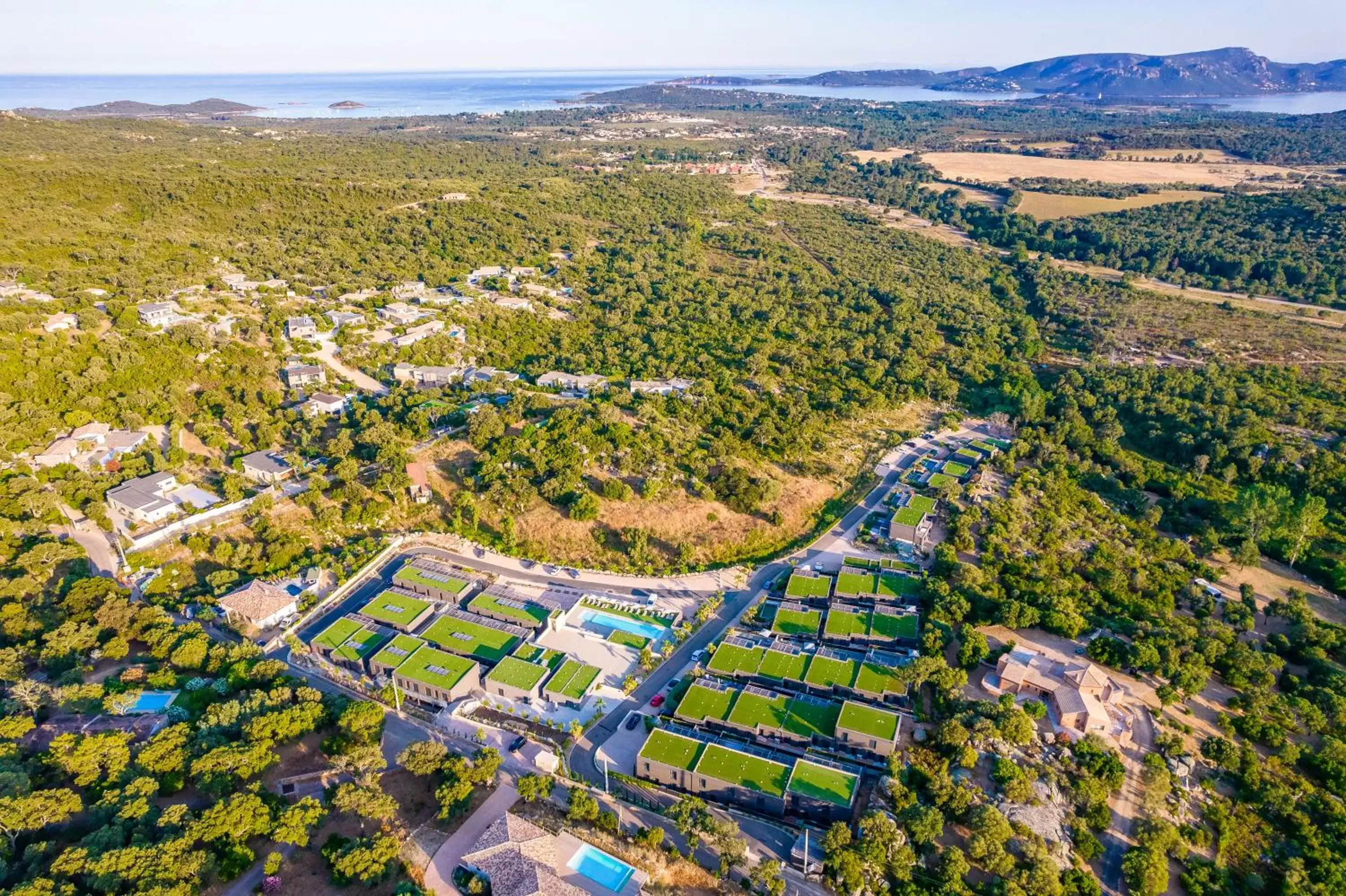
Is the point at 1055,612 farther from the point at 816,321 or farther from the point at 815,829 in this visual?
the point at 816,321

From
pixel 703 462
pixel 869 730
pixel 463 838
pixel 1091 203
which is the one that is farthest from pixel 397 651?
pixel 1091 203

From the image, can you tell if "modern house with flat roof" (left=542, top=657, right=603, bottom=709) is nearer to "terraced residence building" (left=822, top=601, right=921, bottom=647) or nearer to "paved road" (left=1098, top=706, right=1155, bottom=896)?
"terraced residence building" (left=822, top=601, right=921, bottom=647)

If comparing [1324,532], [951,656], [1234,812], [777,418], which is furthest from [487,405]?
[1324,532]

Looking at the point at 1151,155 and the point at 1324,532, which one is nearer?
the point at 1324,532

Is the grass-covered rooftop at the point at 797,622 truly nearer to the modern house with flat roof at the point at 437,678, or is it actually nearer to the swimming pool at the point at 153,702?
the modern house with flat roof at the point at 437,678

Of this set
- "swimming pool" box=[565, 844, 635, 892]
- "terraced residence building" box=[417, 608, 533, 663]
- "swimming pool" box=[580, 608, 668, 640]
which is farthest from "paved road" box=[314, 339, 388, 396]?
"swimming pool" box=[565, 844, 635, 892]

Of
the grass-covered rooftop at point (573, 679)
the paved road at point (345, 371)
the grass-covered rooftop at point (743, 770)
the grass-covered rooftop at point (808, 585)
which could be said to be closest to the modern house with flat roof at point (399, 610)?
the grass-covered rooftop at point (573, 679)

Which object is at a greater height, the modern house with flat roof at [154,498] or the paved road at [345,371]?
the paved road at [345,371]
